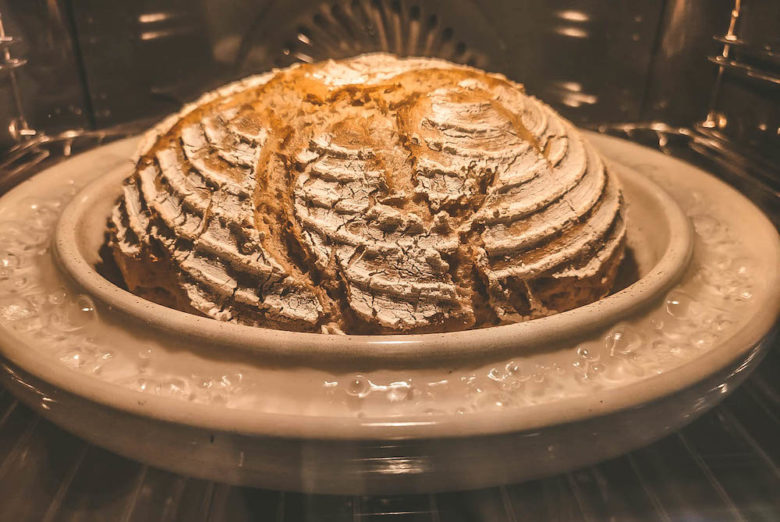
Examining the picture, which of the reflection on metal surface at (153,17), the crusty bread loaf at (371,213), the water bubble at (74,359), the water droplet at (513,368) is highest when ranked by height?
the reflection on metal surface at (153,17)

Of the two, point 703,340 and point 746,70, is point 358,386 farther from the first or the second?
point 746,70

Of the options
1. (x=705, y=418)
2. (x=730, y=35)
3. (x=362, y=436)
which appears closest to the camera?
(x=362, y=436)

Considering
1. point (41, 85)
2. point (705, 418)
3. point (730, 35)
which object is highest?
point (730, 35)

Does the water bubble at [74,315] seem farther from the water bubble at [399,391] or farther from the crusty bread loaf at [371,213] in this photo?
the water bubble at [399,391]

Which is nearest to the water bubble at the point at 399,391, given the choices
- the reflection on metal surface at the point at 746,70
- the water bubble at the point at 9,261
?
the water bubble at the point at 9,261

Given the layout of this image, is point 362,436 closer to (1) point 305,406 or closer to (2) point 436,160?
(1) point 305,406

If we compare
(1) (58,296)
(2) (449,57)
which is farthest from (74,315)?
(2) (449,57)

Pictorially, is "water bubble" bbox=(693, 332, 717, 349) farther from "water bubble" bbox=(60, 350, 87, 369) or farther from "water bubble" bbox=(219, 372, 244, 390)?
"water bubble" bbox=(60, 350, 87, 369)

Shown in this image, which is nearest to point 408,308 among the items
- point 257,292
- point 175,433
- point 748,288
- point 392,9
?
point 257,292
